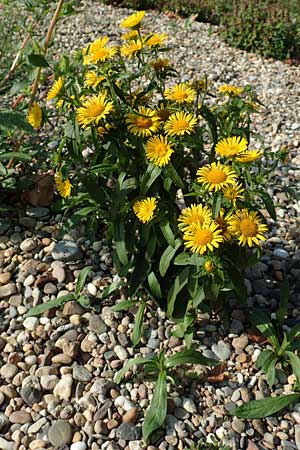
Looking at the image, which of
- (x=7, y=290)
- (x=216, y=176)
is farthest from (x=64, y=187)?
(x=216, y=176)

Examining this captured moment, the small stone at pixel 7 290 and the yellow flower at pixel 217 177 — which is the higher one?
the yellow flower at pixel 217 177

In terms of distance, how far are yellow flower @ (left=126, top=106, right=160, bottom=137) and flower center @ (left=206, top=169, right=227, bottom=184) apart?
257 millimetres

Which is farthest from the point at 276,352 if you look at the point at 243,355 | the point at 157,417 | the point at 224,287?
the point at 157,417

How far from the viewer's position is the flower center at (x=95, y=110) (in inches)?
80.0

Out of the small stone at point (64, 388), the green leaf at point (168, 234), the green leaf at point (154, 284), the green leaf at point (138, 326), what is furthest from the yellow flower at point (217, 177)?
the small stone at point (64, 388)

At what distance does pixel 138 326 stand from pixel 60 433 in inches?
19.1

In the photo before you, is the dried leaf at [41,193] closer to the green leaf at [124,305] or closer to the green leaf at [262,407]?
the green leaf at [124,305]

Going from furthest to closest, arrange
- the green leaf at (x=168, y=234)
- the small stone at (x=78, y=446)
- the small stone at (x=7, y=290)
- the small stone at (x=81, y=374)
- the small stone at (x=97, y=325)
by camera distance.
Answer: the small stone at (x=7, y=290) → the small stone at (x=97, y=325) → the small stone at (x=81, y=374) → the green leaf at (x=168, y=234) → the small stone at (x=78, y=446)

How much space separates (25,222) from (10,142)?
0.44m

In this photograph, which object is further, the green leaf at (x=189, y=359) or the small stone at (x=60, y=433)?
the green leaf at (x=189, y=359)

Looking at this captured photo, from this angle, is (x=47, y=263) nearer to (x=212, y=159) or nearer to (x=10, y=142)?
(x=10, y=142)

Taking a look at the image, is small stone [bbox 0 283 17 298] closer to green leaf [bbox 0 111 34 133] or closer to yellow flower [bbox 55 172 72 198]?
yellow flower [bbox 55 172 72 198]

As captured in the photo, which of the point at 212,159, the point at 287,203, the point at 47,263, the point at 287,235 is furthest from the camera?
the point at 287,203

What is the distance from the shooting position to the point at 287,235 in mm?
2969
